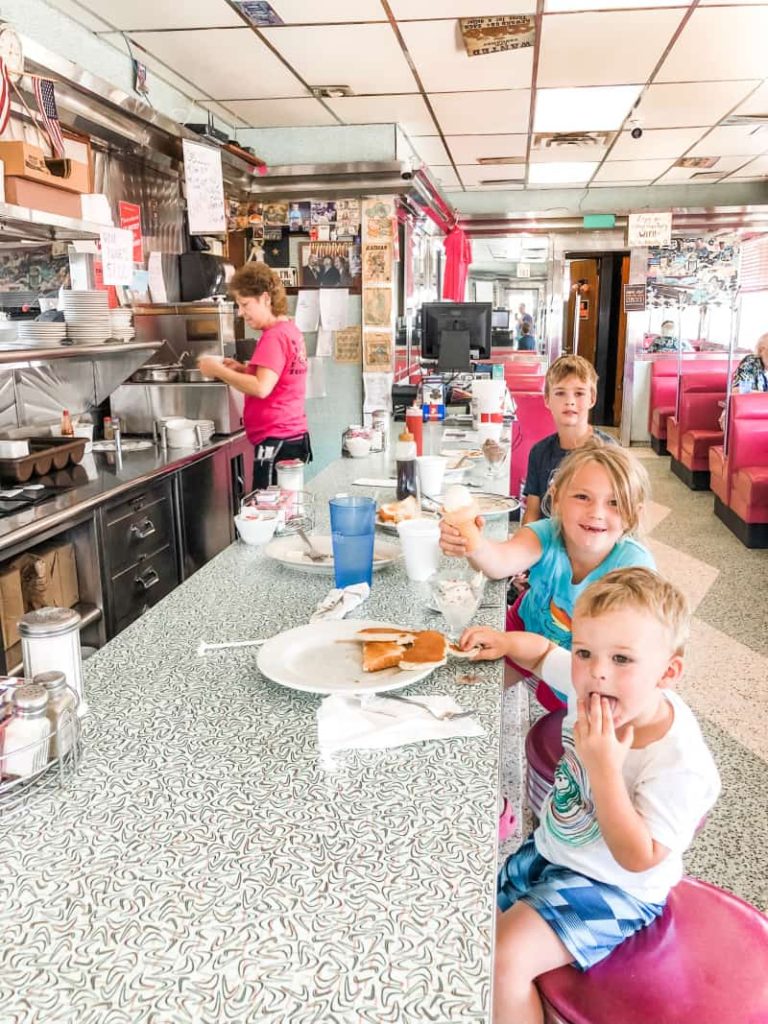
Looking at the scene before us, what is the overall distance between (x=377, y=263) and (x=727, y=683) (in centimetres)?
402

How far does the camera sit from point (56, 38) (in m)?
3.95

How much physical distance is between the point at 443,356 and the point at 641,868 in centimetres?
534

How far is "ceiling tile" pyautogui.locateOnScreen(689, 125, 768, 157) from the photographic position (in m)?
6.66

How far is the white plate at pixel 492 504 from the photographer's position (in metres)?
2.39

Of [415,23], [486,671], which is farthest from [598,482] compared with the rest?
[415,23]

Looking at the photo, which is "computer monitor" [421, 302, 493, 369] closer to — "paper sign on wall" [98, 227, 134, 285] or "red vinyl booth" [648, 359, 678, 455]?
"paper sign on wall" [98, 227, 134, 285]

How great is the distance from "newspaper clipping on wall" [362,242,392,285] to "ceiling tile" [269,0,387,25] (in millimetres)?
2133

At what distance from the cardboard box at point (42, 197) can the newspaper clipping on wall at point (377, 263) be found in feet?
10.3

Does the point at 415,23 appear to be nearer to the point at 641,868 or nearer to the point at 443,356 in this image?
the point at 443,356

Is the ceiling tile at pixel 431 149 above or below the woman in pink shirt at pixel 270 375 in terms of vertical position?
above

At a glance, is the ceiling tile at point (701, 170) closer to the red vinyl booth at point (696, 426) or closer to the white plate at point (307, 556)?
the red vinyl booth at point (696, 426)

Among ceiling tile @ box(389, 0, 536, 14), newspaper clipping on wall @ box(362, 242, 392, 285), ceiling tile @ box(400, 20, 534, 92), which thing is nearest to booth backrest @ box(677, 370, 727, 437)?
newspaper clipping on wall @ box(362, 242, 392, 285)

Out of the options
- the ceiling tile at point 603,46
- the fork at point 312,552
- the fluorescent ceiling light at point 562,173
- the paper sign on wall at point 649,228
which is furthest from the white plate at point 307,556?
the paper sign on wall at point 649,228

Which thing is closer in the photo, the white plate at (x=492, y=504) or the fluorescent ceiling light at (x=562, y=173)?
the white plate at (x=492, y=504)
